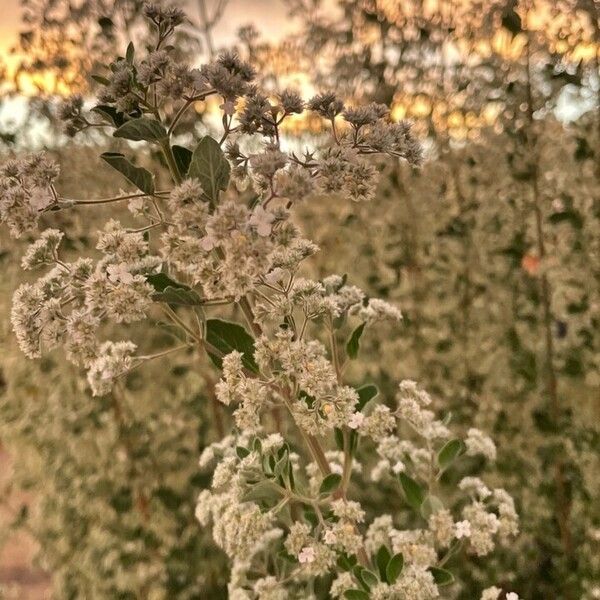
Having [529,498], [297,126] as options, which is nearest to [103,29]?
[297,126]

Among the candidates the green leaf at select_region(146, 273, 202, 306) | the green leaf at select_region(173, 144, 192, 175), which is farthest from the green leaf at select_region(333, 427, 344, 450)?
the green leaf at select_region(173, 144, 192, 175)

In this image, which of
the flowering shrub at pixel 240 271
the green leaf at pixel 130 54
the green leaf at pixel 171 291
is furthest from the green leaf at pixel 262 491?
the green leaf at pixel 130 54

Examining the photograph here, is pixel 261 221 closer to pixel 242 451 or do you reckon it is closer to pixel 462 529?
pixel 242 451

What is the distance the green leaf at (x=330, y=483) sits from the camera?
0.81 meters

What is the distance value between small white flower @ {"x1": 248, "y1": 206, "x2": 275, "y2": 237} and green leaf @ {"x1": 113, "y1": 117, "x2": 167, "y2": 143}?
0.47 ft

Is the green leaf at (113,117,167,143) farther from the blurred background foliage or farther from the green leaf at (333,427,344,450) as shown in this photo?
the blurred background foliage

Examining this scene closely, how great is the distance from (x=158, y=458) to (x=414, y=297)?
3.33 ft

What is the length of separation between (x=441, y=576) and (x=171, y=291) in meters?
0.49

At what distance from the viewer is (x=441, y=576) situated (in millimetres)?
864

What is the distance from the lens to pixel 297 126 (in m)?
2.56

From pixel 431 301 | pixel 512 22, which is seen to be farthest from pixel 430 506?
pixel 431 301

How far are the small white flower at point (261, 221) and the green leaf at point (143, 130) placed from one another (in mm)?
143

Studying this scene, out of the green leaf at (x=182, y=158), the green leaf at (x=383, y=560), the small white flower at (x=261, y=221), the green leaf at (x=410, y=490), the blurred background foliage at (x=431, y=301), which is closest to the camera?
the small white flower at (x=261, y=221)

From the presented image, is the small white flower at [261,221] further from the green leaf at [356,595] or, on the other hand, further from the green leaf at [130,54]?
the green leaf at [356,595]
